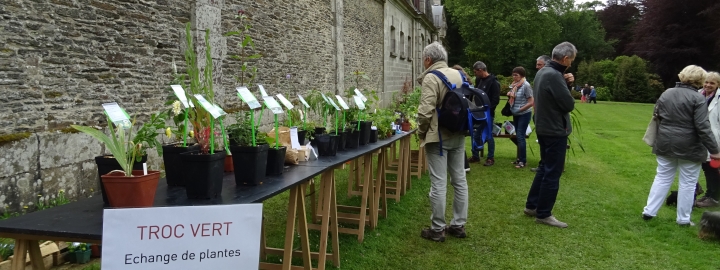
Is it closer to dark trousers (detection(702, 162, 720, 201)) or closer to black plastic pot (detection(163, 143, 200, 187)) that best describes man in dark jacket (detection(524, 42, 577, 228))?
dark trousers (detection(702, 162, 720, 201))

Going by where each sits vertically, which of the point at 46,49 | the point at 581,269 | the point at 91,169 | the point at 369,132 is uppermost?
the point at 46,49

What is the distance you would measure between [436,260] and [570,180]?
13.5 feet

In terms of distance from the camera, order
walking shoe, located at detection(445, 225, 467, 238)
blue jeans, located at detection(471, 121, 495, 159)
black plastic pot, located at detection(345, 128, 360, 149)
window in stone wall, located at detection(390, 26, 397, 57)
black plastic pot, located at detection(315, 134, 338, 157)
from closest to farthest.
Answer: black plastic pot, located at detection(315, 134, 338, 157) → black plastic pot, located at detection(345, 128, 360, 149) → walking shoe, located at detection(445, 225, 467, 238) → blue jeans, located at detection(471, 121, 495, 159) → window in stone wall, located at detection(390, 26, 397, 57)

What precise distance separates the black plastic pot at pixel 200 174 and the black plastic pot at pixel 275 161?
63cm

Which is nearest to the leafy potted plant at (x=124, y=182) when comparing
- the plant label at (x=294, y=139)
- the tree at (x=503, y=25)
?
the plant label at (x=294, y=139)

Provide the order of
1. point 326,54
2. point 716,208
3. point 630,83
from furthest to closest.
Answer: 1. point 630,83
2. point 326,54
3. point 716,208

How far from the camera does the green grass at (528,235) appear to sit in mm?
A: 4191

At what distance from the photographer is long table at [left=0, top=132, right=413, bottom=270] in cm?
203

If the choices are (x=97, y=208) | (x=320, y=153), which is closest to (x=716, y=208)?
(x=320, y=153)

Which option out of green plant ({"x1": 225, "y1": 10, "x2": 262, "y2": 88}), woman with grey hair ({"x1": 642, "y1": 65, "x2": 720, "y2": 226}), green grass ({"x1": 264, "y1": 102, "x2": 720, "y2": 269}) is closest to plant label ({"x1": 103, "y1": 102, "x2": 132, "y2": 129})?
green plant ({"x1": 225, "y1": 10, "x2": 262, "y2": 88})

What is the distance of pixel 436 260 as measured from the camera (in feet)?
13.7

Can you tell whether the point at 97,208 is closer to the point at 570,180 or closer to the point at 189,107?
the point at 189,107

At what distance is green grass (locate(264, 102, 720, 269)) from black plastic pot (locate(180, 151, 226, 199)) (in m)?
1.70

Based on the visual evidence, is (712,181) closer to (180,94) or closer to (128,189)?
(180,94)
